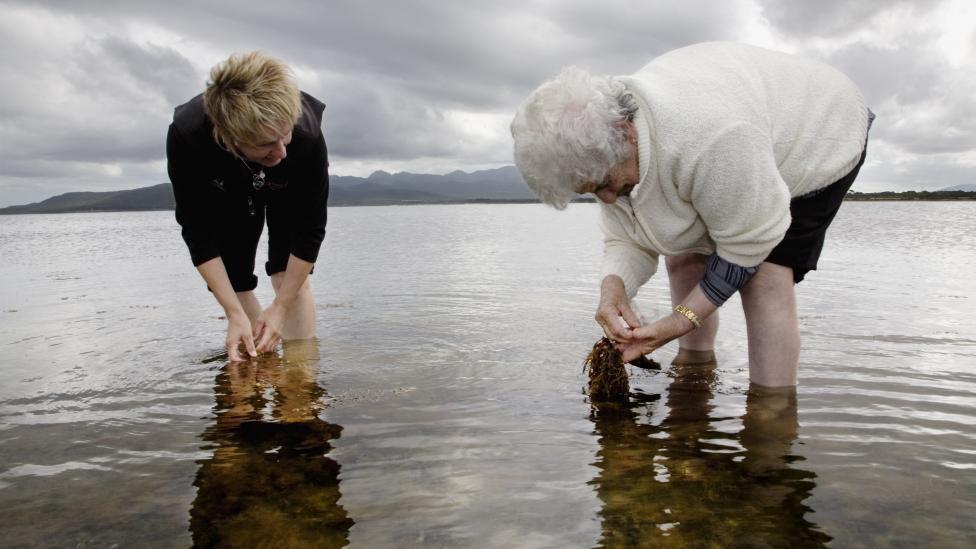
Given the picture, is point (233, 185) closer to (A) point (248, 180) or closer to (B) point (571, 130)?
(A) point (248, 180)

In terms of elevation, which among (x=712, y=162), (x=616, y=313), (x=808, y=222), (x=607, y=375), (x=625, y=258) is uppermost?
(x=712, y=162)

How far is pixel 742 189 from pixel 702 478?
4.48 feet

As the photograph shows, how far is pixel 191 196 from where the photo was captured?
457 cm

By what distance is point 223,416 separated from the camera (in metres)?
4.06

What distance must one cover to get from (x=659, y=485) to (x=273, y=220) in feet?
12.0

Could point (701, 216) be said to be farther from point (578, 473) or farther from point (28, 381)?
point (28, 381)

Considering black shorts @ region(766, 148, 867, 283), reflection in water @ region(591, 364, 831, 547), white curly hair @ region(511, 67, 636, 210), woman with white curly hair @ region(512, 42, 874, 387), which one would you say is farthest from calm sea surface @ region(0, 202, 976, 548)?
white curly hair @ region(511, 67, 636, 210)

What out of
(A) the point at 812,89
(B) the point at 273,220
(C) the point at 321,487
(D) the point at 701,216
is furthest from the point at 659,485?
(B) the point at 273,220

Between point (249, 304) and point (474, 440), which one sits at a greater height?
point (249, 304)

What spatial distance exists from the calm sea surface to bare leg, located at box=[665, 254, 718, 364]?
196mm

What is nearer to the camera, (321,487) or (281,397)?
(321,487)

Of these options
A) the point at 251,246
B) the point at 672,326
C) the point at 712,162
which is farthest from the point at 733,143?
the point at 251,246

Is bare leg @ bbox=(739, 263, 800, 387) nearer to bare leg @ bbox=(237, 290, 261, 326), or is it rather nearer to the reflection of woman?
the reflection of woman

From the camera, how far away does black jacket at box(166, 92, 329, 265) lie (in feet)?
14.2
